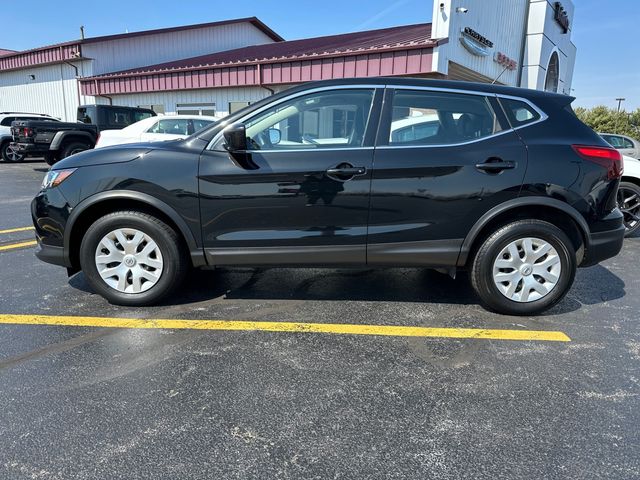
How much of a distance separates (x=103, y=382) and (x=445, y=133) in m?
2.89

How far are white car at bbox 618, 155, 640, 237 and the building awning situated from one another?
6.40m

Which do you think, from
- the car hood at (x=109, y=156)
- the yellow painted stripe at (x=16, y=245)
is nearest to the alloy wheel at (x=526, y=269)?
the car hood at (x=109, y=156)

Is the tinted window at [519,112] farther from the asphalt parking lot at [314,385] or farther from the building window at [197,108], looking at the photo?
the building window at [197,108]

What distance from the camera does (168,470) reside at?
197cm

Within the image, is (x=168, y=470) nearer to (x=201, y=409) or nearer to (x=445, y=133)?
(x=201, y=409)

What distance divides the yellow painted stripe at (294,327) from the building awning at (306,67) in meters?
9.76

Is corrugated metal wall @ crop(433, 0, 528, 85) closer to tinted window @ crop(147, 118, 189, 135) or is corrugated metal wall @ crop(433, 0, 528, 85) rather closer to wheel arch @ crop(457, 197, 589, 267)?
tinted window @ crop(147, 118, 189, 135)

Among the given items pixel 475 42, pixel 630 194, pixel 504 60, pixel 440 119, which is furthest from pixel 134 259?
pixel 504 60

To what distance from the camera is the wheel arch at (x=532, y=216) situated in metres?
3.38

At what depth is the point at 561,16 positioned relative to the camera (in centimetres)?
1980

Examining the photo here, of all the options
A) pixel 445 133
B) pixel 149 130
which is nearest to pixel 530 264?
pixel 445 133

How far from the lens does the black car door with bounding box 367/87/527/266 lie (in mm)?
3344

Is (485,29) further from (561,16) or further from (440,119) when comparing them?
(440,119)

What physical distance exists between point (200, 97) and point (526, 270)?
16224mm
